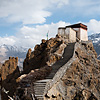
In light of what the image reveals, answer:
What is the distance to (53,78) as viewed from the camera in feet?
70.9

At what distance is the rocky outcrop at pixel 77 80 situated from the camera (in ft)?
70.1

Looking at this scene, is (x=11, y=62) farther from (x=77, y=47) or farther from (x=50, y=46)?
(x=77, y=47)

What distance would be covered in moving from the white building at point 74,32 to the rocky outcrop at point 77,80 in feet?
24.9

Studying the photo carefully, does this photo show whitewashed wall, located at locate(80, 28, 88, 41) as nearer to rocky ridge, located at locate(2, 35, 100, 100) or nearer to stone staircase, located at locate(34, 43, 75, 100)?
rocky ridge, located at locate(2, 35, 100, 100)

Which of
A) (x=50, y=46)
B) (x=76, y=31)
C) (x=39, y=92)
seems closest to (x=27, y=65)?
(x=50, y=46)

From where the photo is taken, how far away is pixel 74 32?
44562 mm

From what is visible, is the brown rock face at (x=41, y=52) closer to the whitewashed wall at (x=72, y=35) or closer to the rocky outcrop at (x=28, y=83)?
the whitewashed wall at (x=72, y=35)

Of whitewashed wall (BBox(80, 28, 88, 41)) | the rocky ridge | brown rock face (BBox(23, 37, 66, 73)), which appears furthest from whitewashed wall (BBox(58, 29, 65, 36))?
whitewashed wall (BBox(80, 28, 88, 41))

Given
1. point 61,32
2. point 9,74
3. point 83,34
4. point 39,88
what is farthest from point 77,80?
point 9,74

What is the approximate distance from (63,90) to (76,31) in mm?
26818

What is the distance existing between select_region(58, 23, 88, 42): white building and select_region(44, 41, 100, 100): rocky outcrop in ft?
24.9

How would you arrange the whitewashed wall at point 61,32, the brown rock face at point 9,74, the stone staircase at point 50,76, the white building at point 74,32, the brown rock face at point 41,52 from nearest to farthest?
the stone staircase at point 50,76 → the brown rock face at point 41,52 → the white building at point 74,32 → the whitewashed wall at point 61,32 → the brown rock face at point 9,74

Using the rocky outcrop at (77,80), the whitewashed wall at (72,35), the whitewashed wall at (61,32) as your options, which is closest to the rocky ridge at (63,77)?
the rocky outcrop at (77,80)

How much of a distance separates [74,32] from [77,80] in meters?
21.0
